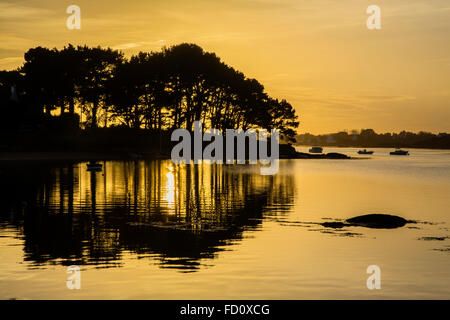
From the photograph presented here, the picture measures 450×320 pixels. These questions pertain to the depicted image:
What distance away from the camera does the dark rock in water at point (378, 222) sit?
34594mm

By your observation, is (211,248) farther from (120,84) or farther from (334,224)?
(120,84)

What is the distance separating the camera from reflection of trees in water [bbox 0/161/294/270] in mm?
25062

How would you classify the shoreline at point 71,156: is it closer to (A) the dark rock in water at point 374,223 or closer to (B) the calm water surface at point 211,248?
(B) the calm water surface at point 211,248

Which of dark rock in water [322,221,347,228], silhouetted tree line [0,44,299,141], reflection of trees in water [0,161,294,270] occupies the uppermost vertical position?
silhouetted tree line [0,44,299,141]

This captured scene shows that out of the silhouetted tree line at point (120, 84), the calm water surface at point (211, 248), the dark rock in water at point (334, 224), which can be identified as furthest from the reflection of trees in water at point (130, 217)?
the silhouetted tree line at point (120, 84)

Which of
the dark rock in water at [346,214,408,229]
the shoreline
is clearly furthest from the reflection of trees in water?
the shoreline

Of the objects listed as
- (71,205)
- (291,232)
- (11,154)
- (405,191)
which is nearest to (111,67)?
(11,154)

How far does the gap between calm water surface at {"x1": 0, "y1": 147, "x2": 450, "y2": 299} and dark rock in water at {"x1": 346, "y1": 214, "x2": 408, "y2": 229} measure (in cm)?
108

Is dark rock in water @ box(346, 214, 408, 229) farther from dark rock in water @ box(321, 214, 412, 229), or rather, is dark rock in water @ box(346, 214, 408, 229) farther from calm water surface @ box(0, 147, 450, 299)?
calm water surface @ box(0, 147, 450, 299)

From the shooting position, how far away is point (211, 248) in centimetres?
2636

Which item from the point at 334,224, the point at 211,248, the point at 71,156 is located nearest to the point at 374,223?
the point at 334,224

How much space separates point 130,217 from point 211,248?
1147 cm

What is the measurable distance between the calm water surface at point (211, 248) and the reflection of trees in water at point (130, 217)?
0.25 ft
